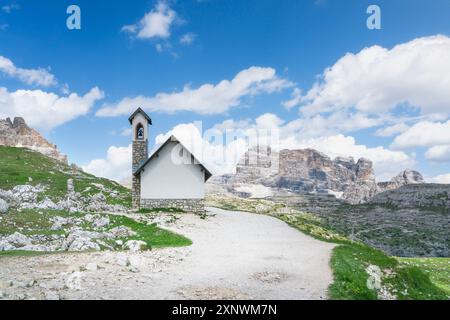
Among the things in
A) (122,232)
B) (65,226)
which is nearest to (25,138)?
(65,226)

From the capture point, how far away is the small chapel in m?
38.5

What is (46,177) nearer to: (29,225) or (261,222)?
(29,225)

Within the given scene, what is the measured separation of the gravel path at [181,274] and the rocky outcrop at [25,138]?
535ft

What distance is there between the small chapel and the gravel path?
15408 millimetres

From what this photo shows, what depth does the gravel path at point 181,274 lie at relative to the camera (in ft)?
39.4

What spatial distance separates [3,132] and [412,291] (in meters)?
177

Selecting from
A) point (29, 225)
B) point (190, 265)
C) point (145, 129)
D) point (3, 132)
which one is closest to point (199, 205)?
point (145, 129)

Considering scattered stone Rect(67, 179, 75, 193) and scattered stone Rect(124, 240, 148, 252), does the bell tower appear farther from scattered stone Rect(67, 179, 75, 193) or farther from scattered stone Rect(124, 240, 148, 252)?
scattered stone Rect(124, 240, 148, 252)

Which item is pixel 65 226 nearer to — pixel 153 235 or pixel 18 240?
pixel 18 240

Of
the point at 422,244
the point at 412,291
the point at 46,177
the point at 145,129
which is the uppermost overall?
the point at 145,129

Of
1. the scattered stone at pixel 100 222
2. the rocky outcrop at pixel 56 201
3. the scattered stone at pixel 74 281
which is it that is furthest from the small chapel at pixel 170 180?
the scattered stone at pixel 74 281

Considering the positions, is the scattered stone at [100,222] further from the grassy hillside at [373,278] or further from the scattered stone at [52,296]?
the grassy hillside at [373,278]

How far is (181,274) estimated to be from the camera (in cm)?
1503

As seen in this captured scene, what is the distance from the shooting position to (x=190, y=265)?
17.0 m
